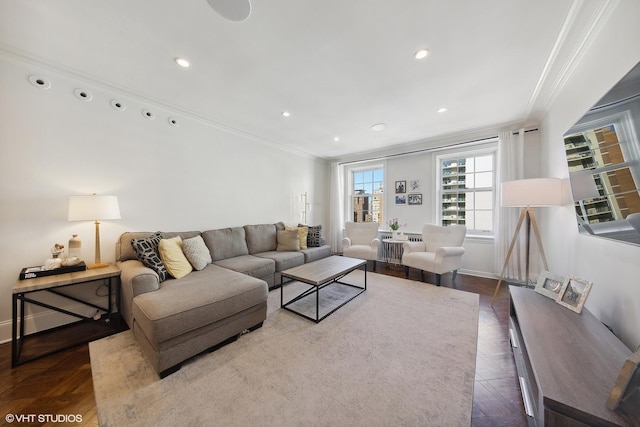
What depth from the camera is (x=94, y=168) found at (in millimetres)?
2322

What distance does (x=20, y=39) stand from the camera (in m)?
1.75

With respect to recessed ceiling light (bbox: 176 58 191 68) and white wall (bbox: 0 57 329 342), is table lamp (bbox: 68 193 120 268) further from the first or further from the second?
recessed ceiling light (bbox: 176 58 191 68)

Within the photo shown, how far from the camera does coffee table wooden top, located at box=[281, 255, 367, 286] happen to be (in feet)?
7.61

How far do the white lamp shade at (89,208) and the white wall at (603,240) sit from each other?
3983 millimetres

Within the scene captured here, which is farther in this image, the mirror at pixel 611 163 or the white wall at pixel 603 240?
the white wall at pixel 603 240

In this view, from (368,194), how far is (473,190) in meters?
2.11

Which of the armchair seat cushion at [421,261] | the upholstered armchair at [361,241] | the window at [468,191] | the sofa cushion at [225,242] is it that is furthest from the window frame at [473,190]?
the sofa cushion at [225,242]

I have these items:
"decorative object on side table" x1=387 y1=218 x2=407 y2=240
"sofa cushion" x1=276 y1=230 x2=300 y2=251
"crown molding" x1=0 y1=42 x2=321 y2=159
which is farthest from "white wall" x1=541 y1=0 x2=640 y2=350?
"crown molding" x1=0 y1=42 x2=321 y2=159

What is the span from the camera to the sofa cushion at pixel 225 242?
3.03 meters

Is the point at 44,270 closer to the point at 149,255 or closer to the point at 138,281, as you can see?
the point at 149,255

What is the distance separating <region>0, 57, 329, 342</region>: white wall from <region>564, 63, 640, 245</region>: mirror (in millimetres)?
3917

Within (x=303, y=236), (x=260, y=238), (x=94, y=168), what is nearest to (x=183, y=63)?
(x=94, y=168)

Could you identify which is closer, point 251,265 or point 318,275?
point 318,275

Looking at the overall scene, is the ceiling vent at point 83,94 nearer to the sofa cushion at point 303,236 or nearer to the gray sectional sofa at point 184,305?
the gray sectional sofa at point 184,305
